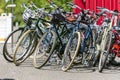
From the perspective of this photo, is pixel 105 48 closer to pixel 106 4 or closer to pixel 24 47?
pixel 24 47

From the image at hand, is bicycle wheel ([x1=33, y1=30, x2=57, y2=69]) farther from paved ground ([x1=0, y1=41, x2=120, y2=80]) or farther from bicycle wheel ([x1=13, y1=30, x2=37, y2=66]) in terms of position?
bicycle wheel ([x1=13, y1=30, x2=37, y2=66])

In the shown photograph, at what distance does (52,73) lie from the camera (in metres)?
7.55

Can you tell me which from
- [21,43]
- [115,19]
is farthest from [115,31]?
[21,43]

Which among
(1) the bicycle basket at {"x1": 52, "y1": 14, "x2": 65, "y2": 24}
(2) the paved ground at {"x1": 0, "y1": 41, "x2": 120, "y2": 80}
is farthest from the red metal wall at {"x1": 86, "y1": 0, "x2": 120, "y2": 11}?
(2) the paved ground at {"x1": 0, "y1": 41, "x2": 120, "y2": 80}

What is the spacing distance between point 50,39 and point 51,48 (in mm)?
211

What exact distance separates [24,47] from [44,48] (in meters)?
0.50

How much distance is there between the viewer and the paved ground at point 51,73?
7.09 m

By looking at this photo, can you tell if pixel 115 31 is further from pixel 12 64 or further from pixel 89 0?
pixel 89 0

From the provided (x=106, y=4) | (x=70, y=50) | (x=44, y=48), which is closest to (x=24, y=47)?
(x=44, y=48)

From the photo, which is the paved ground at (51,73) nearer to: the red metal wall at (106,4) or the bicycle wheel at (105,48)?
the bicycle wheel at (105,48)

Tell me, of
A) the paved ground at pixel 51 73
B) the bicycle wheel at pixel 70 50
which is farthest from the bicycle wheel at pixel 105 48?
the bicycle wheel at pixel 70 50

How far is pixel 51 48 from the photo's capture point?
7.77m

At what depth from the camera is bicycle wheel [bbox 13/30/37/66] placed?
818 centimetres

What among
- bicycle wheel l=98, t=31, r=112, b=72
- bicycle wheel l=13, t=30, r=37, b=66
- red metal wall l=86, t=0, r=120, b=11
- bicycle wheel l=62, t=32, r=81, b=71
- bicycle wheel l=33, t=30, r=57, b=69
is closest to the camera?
bicycle wheel l=98, t=31, r=112, b=72
